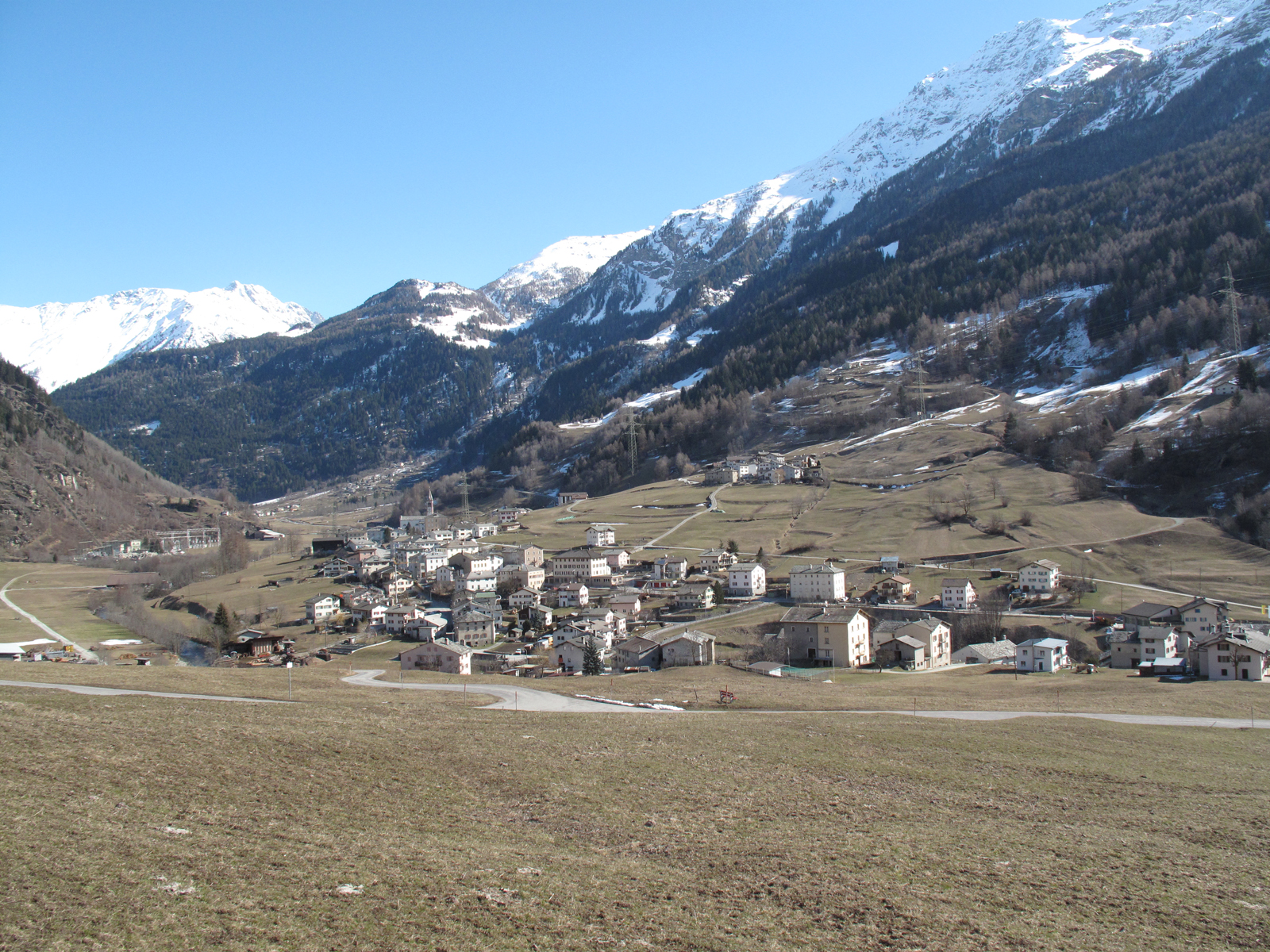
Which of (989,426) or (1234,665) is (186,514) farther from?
(1234,665)

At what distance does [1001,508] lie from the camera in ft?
333

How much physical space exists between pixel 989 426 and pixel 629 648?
10947cm

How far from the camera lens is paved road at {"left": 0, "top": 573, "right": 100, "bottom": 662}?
58156 mm

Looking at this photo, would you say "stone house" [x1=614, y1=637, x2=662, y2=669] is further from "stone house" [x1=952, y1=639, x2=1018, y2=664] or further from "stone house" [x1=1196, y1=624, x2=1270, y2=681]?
"stone house" [x1=1196, y1=624, x2=1270, y2=681]

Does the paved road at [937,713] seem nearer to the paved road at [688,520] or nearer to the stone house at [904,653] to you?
the stone house at [904,653]

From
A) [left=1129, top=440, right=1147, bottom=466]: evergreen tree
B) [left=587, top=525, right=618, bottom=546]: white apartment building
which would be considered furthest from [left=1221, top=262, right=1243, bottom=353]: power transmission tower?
[left=587, top=525, right=618, bottom=546]: white apartment building

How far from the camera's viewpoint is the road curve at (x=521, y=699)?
29.4 m

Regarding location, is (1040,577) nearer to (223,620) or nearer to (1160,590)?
(1160,590)

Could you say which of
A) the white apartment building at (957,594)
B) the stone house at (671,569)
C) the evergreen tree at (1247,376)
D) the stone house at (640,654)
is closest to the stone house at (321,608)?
the stone house at (671,569)

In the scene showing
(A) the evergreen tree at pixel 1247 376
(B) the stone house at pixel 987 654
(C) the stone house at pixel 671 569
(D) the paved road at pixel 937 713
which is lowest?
(B) the stone house at pixel 987 654

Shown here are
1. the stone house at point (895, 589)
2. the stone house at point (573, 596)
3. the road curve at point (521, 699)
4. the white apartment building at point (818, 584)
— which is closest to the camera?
the road curve at point (521, 699)

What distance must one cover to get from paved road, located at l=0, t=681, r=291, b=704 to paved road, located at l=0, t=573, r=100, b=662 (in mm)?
33474

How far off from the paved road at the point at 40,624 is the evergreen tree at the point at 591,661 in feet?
110

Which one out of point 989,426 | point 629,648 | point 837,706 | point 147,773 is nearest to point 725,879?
point 147,773
